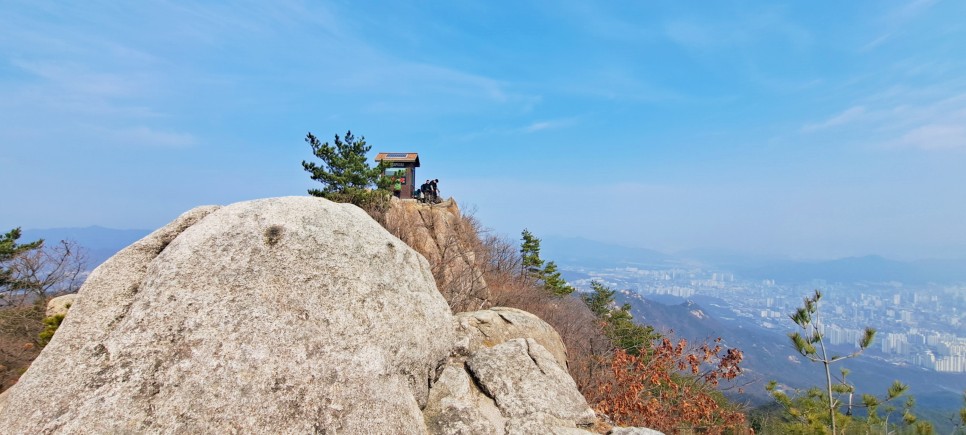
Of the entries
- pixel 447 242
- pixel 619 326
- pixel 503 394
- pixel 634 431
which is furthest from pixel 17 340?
pixel 619 326

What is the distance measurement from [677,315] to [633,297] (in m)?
64.6

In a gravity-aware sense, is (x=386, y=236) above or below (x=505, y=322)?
above

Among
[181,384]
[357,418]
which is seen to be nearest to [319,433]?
[357,418]

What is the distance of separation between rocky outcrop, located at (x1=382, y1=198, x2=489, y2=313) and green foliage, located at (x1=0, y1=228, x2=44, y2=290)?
1415 centimetres

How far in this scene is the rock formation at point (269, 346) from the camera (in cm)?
428

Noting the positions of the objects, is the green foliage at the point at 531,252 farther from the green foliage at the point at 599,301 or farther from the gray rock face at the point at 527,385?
the gray rock face at the point at 527,385

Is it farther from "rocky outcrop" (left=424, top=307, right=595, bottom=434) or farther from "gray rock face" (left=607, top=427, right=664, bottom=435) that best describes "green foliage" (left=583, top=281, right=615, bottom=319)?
"gray rock face" (left=607, top=427, right=664, bottom=435)

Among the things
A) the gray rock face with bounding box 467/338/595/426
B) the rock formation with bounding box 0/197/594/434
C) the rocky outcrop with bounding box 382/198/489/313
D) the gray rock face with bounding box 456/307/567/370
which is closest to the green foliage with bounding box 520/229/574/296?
the rocky outcrop with bounding box 382/198/489/313

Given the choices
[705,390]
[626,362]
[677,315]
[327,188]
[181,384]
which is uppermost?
[327,188]

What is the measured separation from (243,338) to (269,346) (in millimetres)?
292

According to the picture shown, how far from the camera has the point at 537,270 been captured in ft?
119

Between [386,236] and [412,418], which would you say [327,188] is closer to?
[386,236]

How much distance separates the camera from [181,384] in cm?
434

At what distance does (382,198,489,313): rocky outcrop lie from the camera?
Answer: 52.2ft
